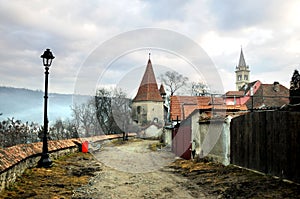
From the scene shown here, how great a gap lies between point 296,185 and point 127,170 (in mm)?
6017

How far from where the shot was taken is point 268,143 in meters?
7.75

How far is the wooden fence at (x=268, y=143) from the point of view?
6711 millimetres

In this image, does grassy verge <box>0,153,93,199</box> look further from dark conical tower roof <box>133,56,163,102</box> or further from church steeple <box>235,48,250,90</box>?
church steeple <box>235,48,250,90</box>

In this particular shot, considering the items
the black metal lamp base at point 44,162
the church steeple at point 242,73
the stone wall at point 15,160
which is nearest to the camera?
the stone wall at point 15,160

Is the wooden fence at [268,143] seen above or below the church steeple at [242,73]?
below

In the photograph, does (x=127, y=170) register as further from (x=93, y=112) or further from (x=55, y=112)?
(x=93, y=112)

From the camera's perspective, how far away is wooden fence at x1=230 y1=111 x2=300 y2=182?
22.0 ft

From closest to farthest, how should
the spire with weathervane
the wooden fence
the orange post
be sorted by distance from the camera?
1. the wooden fence
2. the orange post
3. the spire with weathervane

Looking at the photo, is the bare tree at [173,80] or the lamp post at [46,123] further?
the bare tree at [173,80]

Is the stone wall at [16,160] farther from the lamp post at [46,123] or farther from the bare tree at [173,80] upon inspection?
the bare tree at [173,80]

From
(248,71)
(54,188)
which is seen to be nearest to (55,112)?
(54,188)

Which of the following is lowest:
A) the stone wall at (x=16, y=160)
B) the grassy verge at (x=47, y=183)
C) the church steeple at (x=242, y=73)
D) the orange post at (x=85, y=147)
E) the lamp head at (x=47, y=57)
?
the orange post at (x=85, y=147)

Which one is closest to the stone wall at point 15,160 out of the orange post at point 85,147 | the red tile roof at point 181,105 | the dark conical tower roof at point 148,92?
the orange post at point 85,147

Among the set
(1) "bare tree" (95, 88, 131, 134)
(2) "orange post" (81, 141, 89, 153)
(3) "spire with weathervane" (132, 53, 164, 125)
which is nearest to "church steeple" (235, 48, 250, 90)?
(3) "spire with weathervane" (132, 53, 164, 125)
